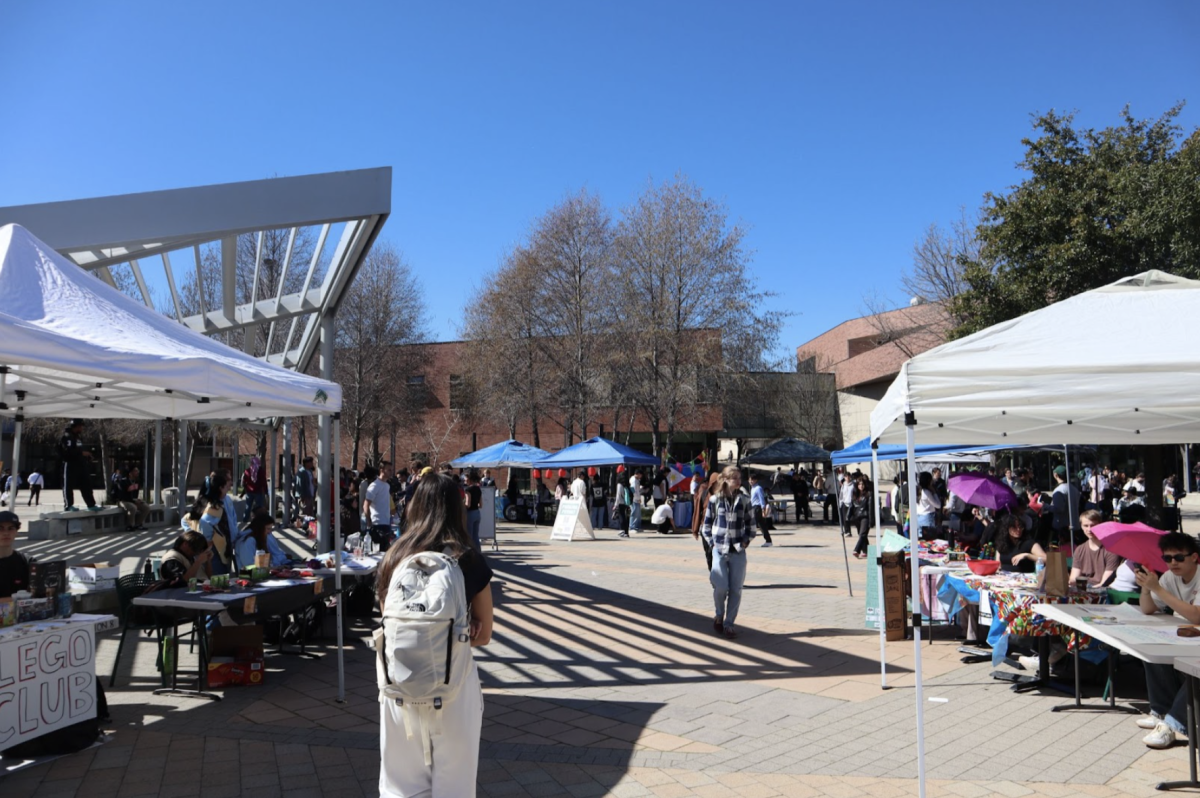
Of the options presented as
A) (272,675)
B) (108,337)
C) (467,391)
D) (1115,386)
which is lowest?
(272,675)

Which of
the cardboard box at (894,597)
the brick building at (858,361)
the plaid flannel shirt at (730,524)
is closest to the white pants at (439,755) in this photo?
the plaid flannel shirt at (730,524)

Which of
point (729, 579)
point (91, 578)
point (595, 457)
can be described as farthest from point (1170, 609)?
point (595, 457)

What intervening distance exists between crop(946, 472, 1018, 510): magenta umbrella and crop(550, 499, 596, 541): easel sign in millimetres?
10379

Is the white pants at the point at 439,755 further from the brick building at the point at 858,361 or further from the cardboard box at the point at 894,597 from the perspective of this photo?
the brick building at the point at 858,361

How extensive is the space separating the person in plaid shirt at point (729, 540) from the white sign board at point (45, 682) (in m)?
5.36

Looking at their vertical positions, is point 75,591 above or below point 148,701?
above

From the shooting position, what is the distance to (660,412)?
29688mm

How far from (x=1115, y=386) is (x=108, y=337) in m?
6.54

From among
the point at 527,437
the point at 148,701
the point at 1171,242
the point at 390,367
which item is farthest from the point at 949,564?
the point at 527,437

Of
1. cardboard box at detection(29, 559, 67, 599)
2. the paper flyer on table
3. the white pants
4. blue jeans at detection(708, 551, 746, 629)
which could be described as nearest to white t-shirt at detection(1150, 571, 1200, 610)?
the paper flyer on table

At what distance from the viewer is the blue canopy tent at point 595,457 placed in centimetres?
2178

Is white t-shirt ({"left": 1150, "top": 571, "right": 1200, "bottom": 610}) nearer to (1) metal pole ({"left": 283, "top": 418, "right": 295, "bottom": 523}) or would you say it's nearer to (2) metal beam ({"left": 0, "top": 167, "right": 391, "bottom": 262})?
(2) metal beam ({"left": 0, "top": 167, "right": 391, "bottom": 262})

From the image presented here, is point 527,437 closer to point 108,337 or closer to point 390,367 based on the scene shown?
Answer: point 390,367

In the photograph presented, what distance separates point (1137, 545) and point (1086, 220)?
1509 cm
